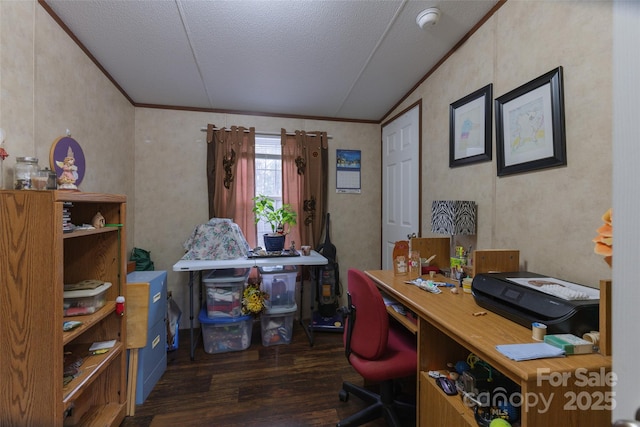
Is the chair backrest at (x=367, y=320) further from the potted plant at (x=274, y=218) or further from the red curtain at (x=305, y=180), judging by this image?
the red curtain at (x=305, y=180)

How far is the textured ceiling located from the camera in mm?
1490

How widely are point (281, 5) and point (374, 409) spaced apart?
2.38 metres

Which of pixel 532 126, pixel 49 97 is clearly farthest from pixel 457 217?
pixel 49 97

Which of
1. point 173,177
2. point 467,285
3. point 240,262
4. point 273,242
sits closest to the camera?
point 467,285

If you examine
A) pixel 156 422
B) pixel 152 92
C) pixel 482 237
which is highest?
pixel 152 92

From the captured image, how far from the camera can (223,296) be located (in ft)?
7.68

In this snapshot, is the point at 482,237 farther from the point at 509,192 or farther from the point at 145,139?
the point at 145,139

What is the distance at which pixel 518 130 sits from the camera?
1.40 metres

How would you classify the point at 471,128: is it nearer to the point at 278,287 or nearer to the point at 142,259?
the point at 278,287

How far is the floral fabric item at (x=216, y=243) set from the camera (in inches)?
94.3

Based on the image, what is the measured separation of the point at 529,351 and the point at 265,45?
2.14m

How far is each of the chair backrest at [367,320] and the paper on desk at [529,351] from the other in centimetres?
53

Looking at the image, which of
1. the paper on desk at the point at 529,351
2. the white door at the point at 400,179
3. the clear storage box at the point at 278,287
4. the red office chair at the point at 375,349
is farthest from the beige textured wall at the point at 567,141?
the clear storage box at the point at 278,287

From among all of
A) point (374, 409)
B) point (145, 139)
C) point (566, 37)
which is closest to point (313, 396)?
point (374, 409)
